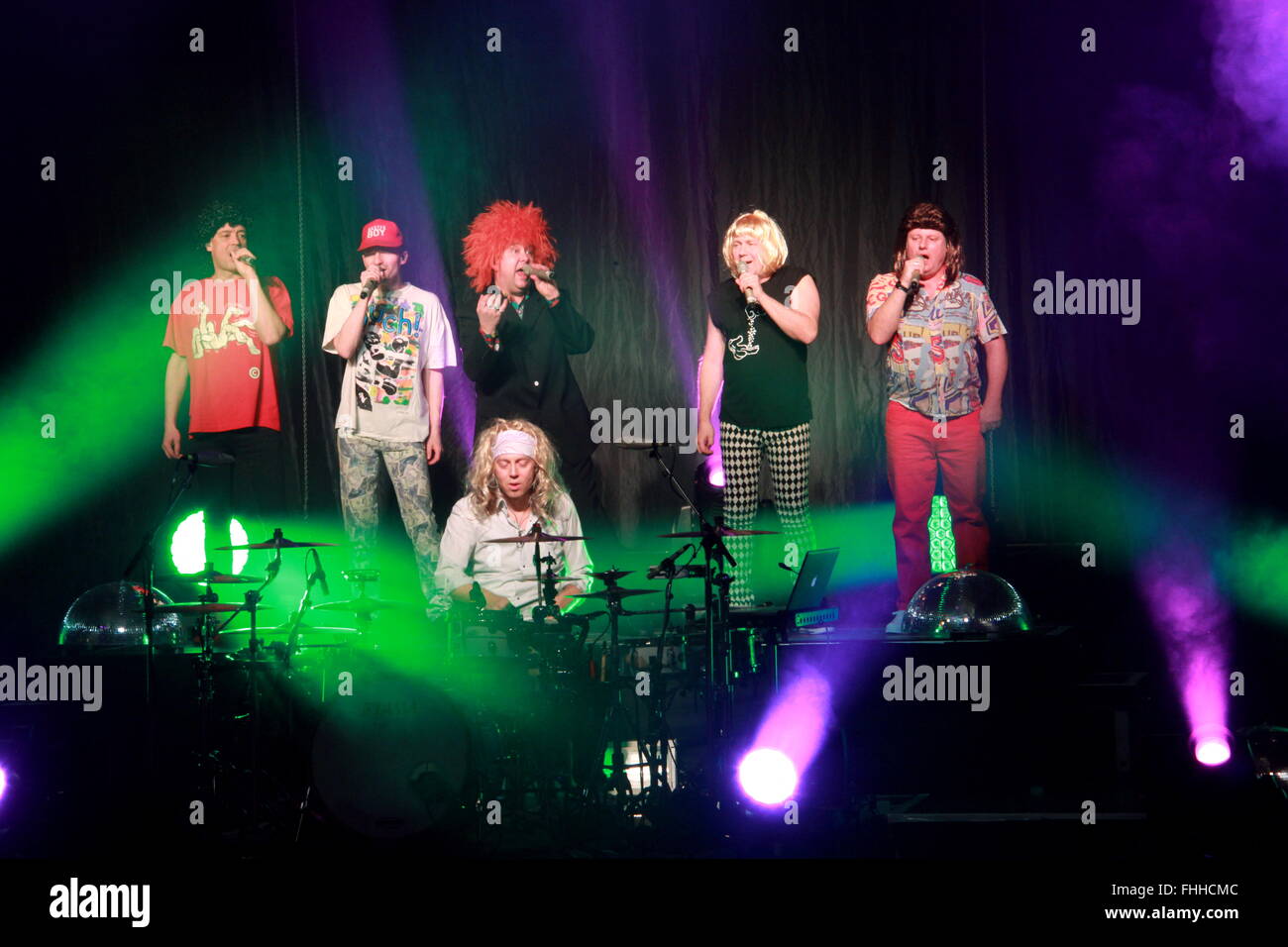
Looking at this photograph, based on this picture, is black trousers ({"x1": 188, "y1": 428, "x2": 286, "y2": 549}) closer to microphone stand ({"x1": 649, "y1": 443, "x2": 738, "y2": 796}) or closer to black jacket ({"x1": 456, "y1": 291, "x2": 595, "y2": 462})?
black jacket ({"x1": 456, "y1": 291, "x2": 595, "y2": 462})

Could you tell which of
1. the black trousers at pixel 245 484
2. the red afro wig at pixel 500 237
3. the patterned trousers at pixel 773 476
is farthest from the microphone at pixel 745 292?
the black trousers at pixel 245 484

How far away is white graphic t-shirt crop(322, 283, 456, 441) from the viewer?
289 inches

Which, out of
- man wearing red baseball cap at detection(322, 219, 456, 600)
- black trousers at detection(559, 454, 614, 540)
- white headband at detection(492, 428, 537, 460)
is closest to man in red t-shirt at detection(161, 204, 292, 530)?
man wearing red baseball cap at detection(322, 219, 456, 600)

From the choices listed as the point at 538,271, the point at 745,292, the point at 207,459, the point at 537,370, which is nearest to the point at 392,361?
the point at 537,370

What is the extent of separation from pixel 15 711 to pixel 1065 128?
5.60 meters

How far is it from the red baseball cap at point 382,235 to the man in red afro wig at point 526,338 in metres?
0.36

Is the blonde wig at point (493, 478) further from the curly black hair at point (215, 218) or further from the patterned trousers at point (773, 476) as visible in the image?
the curly black hair at point (215, 218)

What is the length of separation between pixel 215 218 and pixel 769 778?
13.9 feet

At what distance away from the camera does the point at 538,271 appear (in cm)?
736

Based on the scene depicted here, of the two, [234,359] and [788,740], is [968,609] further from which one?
[234,359]

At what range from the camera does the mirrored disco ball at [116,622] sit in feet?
19.3

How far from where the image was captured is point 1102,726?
5.64m
